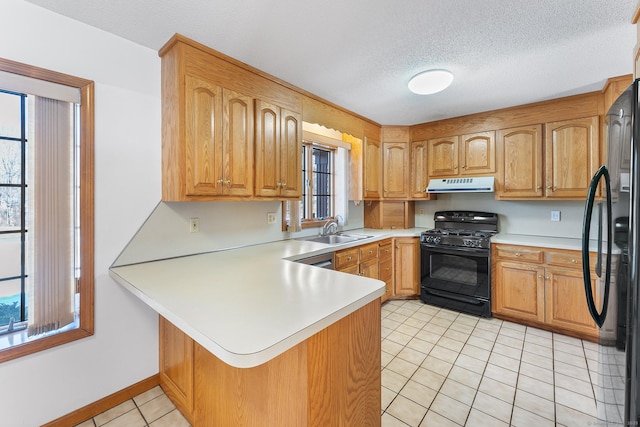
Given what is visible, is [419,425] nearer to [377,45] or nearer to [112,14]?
[377,45]

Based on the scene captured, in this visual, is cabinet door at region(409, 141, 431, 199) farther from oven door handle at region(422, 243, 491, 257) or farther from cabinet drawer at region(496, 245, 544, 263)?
cabinet drawer at region(496, 245, 544, 263)

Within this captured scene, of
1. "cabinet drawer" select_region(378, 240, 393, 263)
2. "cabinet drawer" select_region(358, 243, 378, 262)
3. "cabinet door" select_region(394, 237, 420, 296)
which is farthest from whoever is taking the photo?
"cabinet door" select_region(394, 237, 420, 296)

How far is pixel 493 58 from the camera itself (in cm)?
198

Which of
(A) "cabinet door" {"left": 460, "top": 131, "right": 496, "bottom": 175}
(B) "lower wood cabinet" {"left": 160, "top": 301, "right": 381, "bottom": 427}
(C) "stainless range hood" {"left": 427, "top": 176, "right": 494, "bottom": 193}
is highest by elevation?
(A) "cabinet door" {"left": 460, "top": 131, "right": 496, "bottom": 175}

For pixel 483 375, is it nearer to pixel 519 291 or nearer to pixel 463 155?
pixel 519 291

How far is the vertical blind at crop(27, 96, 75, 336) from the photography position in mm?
1473

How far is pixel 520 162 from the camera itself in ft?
9.80

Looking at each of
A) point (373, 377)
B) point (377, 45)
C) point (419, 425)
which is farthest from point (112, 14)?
point (419, 425)

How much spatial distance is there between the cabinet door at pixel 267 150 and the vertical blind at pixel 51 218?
3.66 ft

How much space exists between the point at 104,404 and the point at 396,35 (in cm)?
293

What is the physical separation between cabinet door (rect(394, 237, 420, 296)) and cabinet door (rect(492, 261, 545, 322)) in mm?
839

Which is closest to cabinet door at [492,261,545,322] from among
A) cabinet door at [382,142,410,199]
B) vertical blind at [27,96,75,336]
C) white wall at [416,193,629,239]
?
white wall at [416,193,629,239]

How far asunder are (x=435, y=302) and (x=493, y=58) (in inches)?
99.9

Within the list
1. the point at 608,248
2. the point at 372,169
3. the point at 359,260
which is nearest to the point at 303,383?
the point at 608,248
